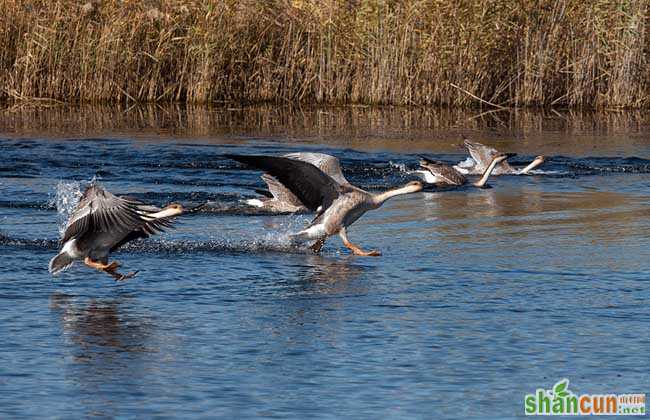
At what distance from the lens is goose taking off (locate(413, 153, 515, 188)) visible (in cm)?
1360

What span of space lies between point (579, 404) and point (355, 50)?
14.9 m

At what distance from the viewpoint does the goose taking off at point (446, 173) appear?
13.6 meters

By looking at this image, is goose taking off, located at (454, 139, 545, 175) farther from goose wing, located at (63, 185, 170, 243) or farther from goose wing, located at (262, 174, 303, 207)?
goose wing, located at (63, 185, 170, 243)

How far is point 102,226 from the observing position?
27.2 ft

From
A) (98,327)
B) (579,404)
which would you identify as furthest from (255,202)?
(579,404)

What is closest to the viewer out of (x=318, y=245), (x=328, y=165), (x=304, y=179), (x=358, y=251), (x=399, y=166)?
(x=358, y=251)

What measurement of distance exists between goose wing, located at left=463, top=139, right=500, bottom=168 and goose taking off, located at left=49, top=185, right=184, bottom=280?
23.2ft

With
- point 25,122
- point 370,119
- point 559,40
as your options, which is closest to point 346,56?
point 370,119

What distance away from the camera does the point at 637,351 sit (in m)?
6.76

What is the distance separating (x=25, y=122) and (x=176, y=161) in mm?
4312

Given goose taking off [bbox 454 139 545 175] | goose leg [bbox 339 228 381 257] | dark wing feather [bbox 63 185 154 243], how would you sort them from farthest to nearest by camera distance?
1. goose taking off [bbox 454 139 545 175]
2. goose leg [bbox 339 228 381 257]
3. dark wing feather [bbox 63 185 154 243]

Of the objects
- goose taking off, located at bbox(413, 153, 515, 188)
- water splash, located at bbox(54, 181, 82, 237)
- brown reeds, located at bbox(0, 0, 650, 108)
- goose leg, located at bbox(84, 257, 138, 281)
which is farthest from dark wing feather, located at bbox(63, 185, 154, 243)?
brown reeds, located at bbox(0, 0, 650, 108)

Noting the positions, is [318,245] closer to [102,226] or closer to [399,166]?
[102,226]

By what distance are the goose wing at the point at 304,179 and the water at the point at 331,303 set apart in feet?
1.46
